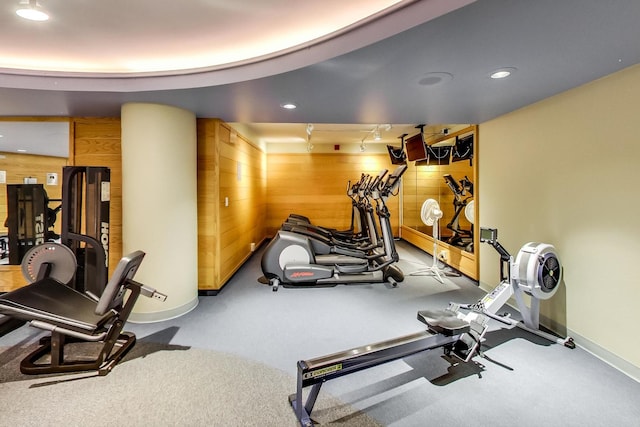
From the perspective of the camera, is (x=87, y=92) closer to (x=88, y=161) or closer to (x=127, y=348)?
(x=88, y=161)

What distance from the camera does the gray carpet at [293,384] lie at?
1768 millimetres

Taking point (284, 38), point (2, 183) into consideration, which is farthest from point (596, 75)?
point (2, 183)

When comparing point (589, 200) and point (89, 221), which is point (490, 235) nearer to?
point (589, 200)

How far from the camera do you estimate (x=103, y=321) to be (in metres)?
2.27

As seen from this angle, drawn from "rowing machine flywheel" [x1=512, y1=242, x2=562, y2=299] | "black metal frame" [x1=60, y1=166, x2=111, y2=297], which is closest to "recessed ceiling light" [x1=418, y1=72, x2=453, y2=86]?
"rowing machine flywheel" [x1=512, y1=242, x2=562, y2=299]

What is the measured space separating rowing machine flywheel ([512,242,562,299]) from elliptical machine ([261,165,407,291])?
178 centimetres

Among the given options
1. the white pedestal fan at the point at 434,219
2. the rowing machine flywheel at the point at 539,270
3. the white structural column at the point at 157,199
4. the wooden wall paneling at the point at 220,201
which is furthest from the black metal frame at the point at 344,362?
the white pedestal fan at the point at 434,219

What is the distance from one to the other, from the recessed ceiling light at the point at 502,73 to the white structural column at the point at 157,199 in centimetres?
292

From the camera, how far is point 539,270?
2.56 m

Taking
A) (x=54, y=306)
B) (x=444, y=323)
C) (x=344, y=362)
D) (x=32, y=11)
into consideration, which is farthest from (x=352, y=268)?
(x=32, y=11)

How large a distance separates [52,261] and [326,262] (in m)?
3.05

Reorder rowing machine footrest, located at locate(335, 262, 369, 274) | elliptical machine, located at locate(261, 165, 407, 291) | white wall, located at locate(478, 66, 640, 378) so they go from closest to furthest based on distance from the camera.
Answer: white wall, located at locate(478, 66, 640, 378), elliptical machine, located at locate(261, 165, 407, 291), rowing machine footrest, located at locate(335, 262, 369, 274)

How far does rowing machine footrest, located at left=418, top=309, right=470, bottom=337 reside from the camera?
7.00 ft

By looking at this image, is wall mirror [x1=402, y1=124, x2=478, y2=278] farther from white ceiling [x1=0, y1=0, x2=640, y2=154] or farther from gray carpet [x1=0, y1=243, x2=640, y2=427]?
gray carpet [x1=0, y1=243, x2=640, y2=427]
